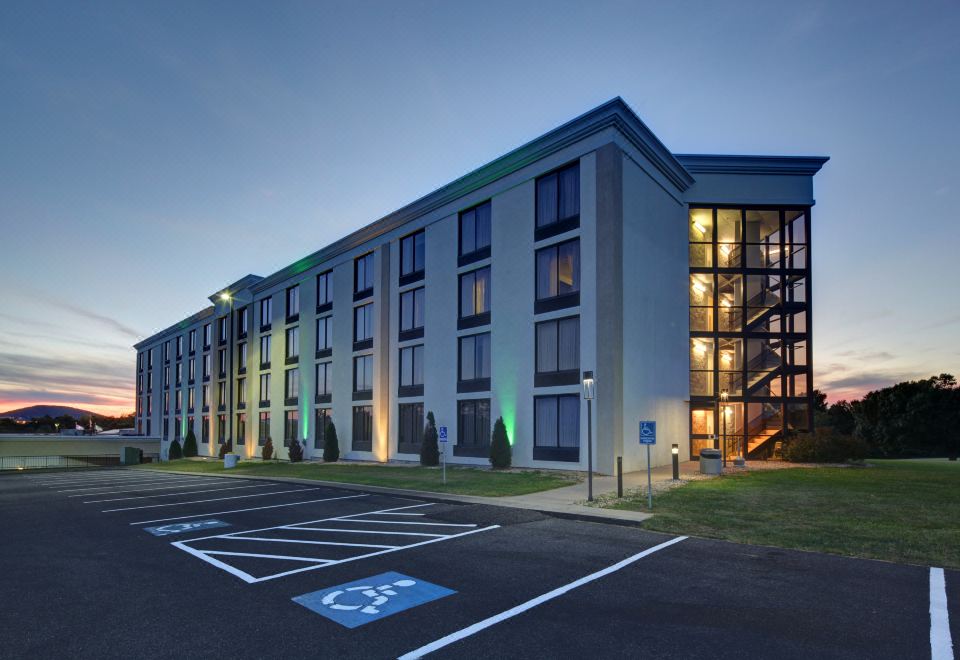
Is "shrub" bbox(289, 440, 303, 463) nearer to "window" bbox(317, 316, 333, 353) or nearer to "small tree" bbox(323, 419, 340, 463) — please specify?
"small tree" bbox(323, 419, 340, 463)

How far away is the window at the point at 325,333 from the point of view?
137 ft

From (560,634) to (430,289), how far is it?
27.5 metres

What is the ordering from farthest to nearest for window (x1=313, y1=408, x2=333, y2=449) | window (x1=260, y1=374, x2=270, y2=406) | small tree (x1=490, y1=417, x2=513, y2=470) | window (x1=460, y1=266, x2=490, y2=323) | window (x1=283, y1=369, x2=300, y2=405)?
window (x1=260, y1=374, x2=270, y2=406) → window (x1=283, y1=369, x2=300, y2=405) → window (x1=313, y1=408, x2=333, y2=449) → window (x1=460, y1=266, x2=490, y2=323) → small tree (x1=490, y1=417, x2=513, y2=470)

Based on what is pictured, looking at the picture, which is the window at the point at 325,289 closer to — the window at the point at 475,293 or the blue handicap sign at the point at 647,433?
the window at the point at 475,293

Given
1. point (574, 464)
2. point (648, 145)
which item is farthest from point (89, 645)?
point (648, 145)

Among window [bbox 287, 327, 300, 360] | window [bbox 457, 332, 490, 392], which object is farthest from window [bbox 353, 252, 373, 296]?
window [bbox 457, 332, 490, 392]

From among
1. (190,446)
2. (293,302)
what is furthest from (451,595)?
(190,446)

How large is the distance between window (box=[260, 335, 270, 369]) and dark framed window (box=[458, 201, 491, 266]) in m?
26.3

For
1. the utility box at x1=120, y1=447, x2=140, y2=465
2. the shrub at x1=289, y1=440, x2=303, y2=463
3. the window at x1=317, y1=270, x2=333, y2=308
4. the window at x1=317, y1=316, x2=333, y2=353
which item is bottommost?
the utility box at x1=120, y1=447, x2=140, y2=465

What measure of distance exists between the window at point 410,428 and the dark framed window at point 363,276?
29.1ft

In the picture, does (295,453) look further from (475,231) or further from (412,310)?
(475,231)

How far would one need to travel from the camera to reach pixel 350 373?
38.7m

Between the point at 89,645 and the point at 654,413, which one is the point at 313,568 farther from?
the point at 654,413

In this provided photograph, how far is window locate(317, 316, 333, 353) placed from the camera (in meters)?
41.6
